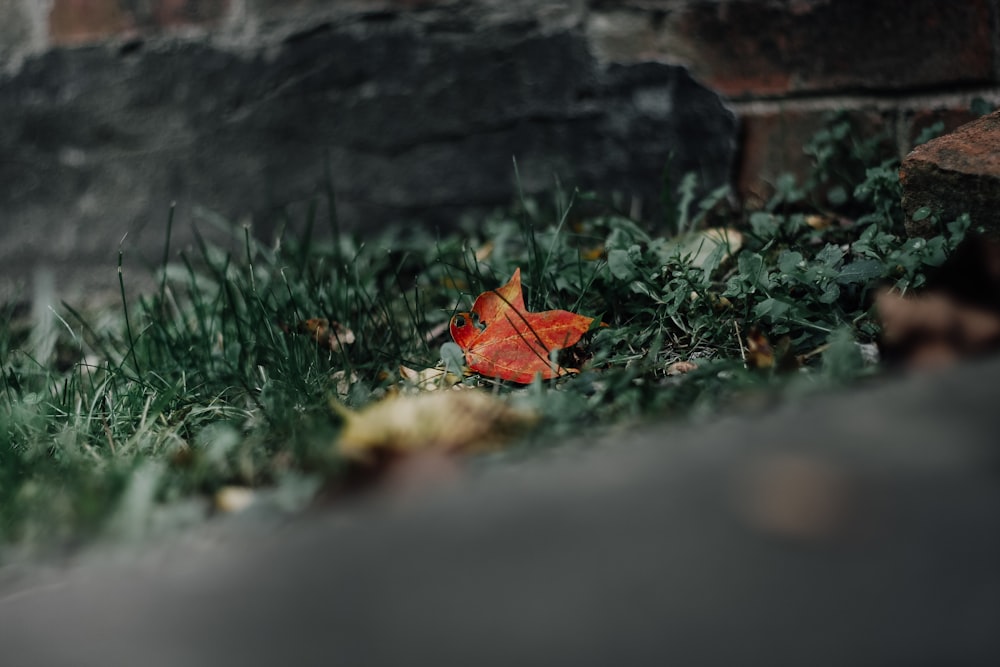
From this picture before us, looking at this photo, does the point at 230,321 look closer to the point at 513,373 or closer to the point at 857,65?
the point at 513,373

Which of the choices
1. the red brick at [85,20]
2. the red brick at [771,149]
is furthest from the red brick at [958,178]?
the red brick at [85,20]

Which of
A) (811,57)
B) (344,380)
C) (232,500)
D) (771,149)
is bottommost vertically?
(344,380)

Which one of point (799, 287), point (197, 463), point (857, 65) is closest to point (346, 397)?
point (197, 463)

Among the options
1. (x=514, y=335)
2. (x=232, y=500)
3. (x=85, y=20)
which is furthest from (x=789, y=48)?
(x=85, y=20)

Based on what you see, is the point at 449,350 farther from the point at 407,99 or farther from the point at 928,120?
the point at 928,120

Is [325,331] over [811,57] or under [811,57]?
under

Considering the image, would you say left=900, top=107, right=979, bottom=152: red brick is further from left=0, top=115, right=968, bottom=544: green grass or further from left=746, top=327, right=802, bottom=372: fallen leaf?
left=746, top=327, right=802, bottom=372: fallen leaf

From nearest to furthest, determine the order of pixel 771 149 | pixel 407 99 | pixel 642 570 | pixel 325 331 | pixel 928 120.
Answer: pixel 642 570, pixel 325 331, pixel 928 120, pixel 771 149, pixel 407 99
